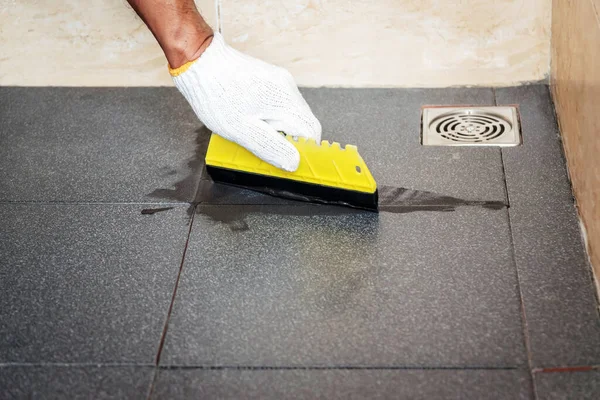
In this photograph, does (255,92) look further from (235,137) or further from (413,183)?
(413,183)

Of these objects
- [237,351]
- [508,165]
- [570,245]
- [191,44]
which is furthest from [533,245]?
[191,44]

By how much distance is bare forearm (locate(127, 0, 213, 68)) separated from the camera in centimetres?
159

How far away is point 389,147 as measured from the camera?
1866 mm

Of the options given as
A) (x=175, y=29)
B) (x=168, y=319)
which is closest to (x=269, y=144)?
(x=175, y=29)

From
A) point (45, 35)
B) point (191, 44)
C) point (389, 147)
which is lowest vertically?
point (389, 147)

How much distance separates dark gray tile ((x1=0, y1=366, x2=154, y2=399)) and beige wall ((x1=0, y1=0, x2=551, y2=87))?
3.46 feet

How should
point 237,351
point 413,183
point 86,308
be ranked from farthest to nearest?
1. point 413,183
2. point 86,308
3. point 237,351

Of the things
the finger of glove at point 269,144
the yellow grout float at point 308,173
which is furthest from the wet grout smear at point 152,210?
the finger of glove at point 269,144

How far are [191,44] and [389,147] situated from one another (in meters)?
0.56

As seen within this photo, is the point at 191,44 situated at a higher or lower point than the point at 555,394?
higher

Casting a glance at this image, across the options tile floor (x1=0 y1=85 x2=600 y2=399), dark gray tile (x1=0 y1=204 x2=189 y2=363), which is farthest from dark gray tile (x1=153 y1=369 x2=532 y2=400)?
dark gray tile (x1=0 y1=204 x2=189 y2=363)

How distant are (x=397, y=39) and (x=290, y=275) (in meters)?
0.84

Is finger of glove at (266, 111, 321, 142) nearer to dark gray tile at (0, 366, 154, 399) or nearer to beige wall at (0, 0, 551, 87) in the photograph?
beige wall at (0, 0, 551, 87)

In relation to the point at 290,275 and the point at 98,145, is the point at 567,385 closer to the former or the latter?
the point at 290,275
